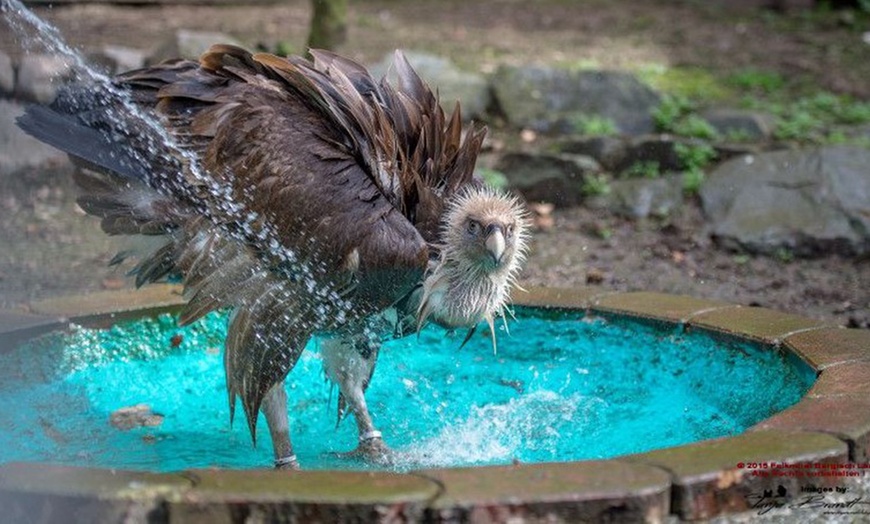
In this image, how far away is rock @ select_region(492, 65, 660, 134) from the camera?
396 inches

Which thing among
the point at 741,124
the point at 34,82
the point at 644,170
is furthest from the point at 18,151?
the point at 741,124

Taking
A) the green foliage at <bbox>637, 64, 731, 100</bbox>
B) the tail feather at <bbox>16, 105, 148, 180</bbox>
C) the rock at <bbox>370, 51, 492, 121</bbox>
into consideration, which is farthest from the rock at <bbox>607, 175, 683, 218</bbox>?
the tail feather at <bbox>16, 105, 148, 180</bbox>

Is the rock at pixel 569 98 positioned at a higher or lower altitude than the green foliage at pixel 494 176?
higher

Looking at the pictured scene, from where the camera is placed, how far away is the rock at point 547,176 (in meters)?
9.00

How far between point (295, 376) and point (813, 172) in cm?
435

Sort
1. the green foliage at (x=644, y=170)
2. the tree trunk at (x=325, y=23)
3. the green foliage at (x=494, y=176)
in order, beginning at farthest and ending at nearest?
the tree trunk at (x=325, y=23) → the green foliage at (x=644, y=170) → the green foliage at (x=494, y=176)

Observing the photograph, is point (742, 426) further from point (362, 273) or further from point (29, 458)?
point (29, 458)

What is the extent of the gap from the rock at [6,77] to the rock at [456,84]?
276cm

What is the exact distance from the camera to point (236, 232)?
4.73 metres

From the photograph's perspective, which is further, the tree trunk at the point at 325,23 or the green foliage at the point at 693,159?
the tree trunk at the point at 325,23

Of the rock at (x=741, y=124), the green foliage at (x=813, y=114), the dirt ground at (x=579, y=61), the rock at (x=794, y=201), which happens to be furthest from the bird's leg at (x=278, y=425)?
the green foliage at (x=813, y=114)

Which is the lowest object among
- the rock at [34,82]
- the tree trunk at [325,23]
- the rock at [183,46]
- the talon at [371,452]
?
the talon at [371,452]

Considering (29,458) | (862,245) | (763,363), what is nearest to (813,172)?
(862,245)

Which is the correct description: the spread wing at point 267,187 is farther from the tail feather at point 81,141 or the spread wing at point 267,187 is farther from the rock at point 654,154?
the rock at point 654,154
